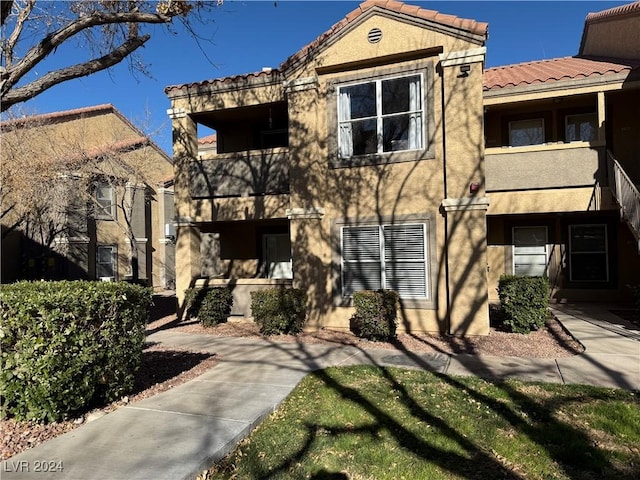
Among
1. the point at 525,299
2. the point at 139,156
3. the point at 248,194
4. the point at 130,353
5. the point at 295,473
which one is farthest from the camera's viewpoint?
the point at 139,156

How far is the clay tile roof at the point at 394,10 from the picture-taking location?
29.9 feet

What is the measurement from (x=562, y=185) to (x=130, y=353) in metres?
10.5

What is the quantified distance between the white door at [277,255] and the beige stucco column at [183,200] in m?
2.43

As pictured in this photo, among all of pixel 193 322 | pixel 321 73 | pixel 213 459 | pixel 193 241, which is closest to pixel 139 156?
pixel 193 241

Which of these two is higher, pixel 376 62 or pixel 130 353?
pixel 376 62

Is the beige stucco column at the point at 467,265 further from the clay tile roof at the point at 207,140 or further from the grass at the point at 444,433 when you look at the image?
the clay tile roof at the point at 207,140

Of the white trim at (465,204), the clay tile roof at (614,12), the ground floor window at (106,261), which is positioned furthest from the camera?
the ground floor window at (106,261)

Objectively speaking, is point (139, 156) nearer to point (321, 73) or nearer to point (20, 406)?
point (321, 73)

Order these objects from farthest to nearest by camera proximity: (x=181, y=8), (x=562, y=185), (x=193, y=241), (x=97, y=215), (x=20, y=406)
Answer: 1. (x=97, y=215)
2. (x=193, y=241)
3. (x=562, y=185)
4. (x=181, y=8)
5. (x=20, y=406)

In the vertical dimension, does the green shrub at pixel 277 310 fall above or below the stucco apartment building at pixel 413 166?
below

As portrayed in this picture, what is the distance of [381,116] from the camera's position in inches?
393

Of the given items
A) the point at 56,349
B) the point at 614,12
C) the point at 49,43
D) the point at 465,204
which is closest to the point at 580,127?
the point at 614,12

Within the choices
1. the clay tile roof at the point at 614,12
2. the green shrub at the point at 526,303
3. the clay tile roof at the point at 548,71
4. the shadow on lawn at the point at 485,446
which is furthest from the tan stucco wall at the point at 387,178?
the clay tile roof at the point at 614,12

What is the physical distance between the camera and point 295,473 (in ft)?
12.2
